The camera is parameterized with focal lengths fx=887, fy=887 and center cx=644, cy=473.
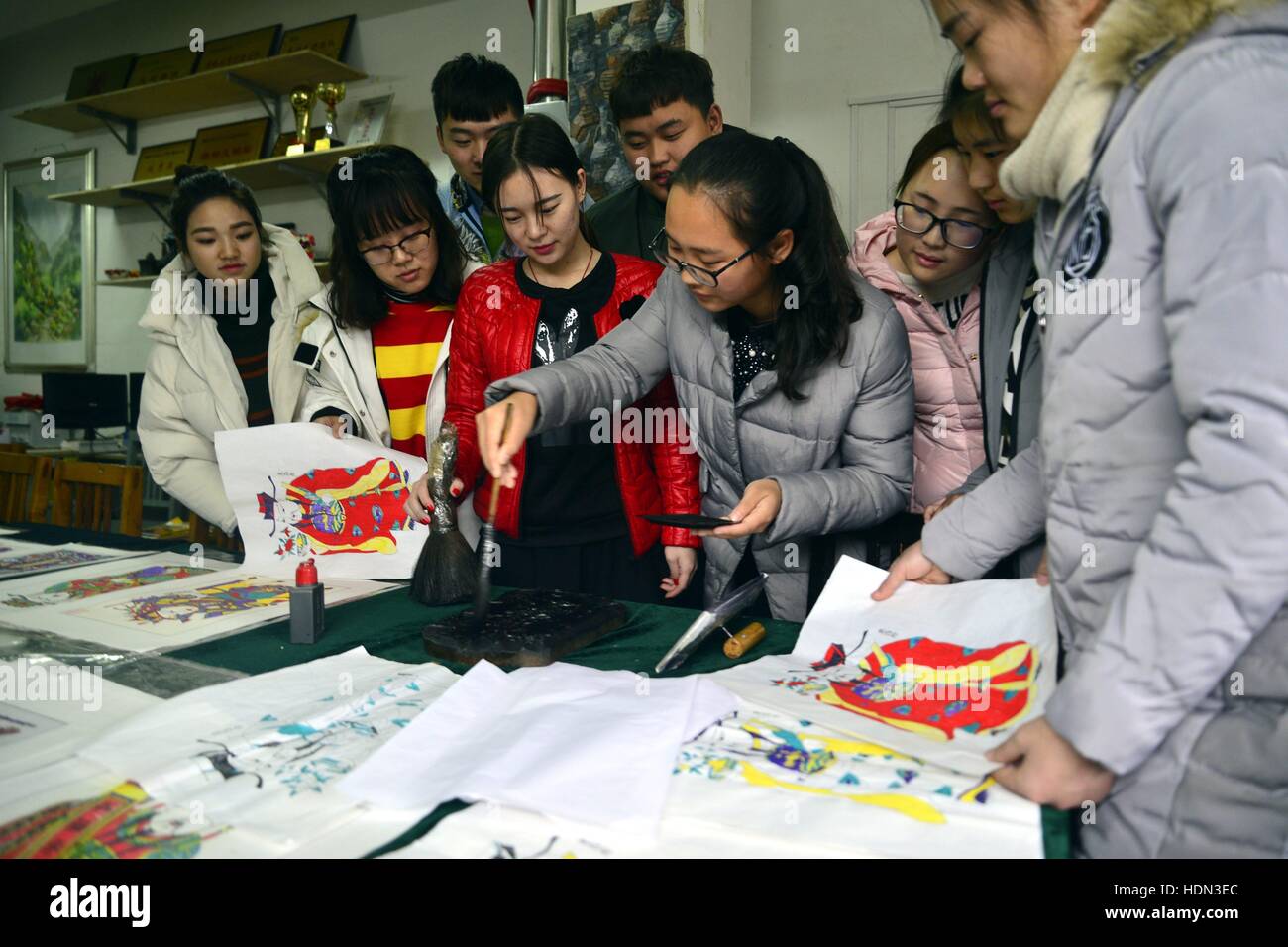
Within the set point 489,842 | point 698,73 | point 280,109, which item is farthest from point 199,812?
point 280,109

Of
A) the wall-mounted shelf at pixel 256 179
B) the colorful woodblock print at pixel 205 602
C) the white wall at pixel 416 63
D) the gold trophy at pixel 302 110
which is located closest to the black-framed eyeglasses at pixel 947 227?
the white wall at pixel 416 63

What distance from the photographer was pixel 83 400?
545 centimetres

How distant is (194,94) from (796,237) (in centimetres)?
518

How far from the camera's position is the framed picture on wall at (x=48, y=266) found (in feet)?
20.4

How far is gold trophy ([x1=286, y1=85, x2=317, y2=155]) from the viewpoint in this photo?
470 cm

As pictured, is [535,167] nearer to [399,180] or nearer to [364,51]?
[399,180]

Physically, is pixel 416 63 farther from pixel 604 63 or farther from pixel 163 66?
pixel 604 63

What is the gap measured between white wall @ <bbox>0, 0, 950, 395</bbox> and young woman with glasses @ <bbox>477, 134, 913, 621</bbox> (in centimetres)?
60

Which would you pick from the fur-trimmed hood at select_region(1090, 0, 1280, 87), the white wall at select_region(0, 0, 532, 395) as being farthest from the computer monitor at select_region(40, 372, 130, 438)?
the fur-trimmed hood at select_region(1090, 0, 1280, 87)

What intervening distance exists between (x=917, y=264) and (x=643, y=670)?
877 mm

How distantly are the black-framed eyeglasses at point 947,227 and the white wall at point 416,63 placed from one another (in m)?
0.45

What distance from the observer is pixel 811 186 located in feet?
4.91

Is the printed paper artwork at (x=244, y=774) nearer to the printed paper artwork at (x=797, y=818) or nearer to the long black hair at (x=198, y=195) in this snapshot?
the printed paper artwork at (x=797, y=818)

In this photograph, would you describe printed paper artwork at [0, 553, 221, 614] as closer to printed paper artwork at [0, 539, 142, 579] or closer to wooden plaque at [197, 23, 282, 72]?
printed paper artwork at [0, 539, 142, 579]
